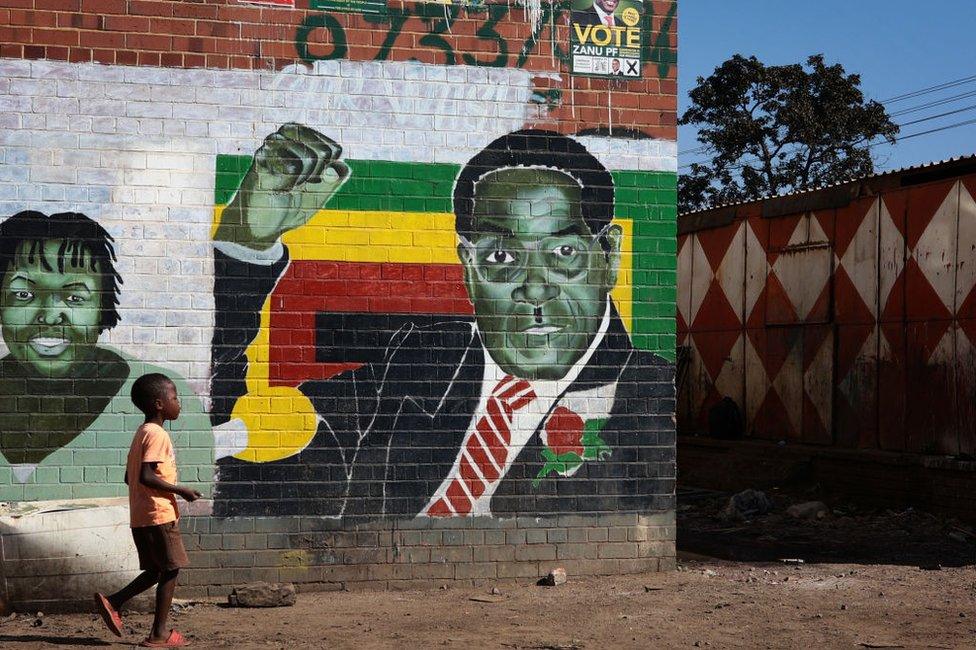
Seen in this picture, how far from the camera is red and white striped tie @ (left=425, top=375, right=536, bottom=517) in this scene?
829cm

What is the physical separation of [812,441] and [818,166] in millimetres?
17688

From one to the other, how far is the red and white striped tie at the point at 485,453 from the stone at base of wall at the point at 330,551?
136mm

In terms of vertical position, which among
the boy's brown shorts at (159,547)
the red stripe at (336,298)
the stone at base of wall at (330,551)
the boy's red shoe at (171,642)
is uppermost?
the red stripe at (336,298)

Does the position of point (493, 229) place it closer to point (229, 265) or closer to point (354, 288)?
point (354, 288)

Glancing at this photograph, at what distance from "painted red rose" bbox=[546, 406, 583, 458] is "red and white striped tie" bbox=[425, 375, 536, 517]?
249 millimetres

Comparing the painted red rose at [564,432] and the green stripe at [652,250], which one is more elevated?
the green stripe at [652,250]

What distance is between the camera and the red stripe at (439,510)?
8.26 m

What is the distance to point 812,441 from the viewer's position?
1371cm

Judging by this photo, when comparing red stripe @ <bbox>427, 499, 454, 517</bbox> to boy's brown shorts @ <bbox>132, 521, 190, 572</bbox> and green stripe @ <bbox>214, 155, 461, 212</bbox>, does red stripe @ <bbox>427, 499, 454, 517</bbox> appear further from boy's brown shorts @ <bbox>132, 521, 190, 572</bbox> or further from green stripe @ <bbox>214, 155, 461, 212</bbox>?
boy's brown shorts @ <bbox>132, 521, 190, 572</bbox>

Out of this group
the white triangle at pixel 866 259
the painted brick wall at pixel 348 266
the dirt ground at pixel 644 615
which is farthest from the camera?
the white triangle at pixel 866 259

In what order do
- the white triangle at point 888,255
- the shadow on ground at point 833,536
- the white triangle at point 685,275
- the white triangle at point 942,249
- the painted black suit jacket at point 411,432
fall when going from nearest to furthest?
the painted black suit jacket at point 411,432 → the shadow on ground at point 833,536 → the white triangle at point 942,249 → the white triangle at point 888,255 → the white triangle at point 685,275

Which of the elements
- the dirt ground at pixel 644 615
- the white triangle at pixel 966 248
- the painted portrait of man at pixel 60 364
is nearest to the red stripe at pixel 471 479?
the dirt ground at pixel 644 615

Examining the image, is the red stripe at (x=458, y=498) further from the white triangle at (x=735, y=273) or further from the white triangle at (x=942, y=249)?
the white triangle at (x=735, y=273)

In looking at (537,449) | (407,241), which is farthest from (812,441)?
(407,241)
